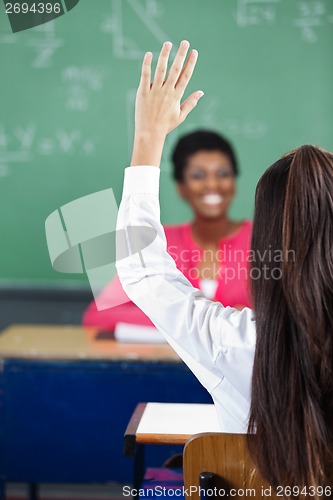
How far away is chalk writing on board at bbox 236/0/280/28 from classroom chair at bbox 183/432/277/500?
99.7 inches

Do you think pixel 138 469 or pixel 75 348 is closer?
pixel 138 469

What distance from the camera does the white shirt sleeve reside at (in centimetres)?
108

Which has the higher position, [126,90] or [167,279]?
[126,90]

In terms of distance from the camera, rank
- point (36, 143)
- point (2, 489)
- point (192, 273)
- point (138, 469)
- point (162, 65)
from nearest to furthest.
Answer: point (162, 65) < point (138, 469) < point (2, 489) < point (192, 273) < point (36, 143)

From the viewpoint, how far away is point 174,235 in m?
3.20

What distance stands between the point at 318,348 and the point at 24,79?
259cm

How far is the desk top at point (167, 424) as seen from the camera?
4.25ft

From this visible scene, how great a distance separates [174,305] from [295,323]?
202 mm

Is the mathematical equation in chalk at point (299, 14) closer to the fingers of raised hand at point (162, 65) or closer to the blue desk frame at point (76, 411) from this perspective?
the blue desk frame at point (76, 411)

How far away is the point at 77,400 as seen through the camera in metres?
2.40

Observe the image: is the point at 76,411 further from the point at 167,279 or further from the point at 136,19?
the point at 136,19

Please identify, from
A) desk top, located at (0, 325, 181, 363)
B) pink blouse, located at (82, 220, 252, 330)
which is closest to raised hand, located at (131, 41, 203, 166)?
desk top, located at (0, 325, 181, 363)

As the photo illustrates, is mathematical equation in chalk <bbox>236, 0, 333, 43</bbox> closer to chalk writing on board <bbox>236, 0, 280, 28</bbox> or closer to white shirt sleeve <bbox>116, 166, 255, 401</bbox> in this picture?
chalk writing on board <bbox>236, 0, 280, 28</bbox>

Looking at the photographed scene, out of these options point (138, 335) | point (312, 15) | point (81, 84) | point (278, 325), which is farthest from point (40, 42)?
point (278, 325)
